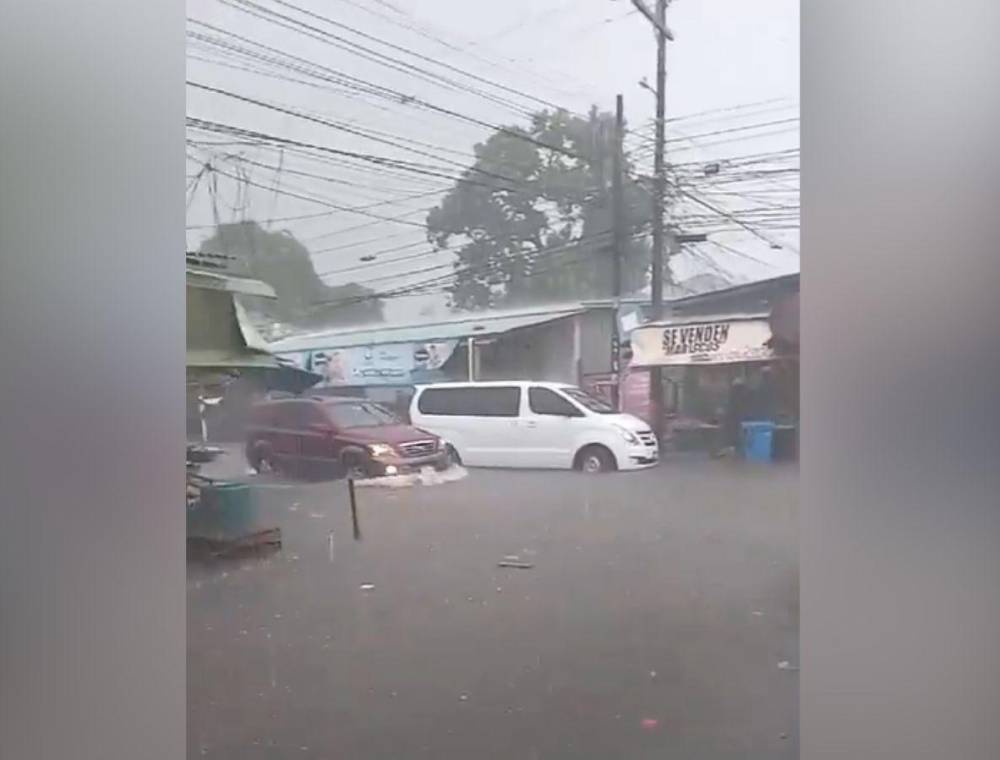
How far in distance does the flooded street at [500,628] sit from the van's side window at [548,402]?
0.35 ft

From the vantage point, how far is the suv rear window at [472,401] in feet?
4.62

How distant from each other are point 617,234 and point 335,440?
59cm

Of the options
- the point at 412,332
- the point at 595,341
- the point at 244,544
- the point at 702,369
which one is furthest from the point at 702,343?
the point at 244,544

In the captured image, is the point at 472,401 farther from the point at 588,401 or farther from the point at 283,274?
the point at 283,274

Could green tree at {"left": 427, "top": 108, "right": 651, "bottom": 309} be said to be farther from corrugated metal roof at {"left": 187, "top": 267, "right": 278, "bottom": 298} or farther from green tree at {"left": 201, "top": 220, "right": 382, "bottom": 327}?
corrugated metal roof at {"left": 187, "top": 267, "right": 278, "bottom": 298}

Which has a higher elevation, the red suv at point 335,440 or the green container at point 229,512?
the red suv at point 335,440

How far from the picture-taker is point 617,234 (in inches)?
55.3

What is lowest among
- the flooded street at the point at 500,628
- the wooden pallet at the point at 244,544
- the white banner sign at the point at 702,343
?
the flooded street at the point at 500,628

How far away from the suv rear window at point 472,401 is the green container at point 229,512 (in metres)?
0.33

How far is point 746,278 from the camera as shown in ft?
4.53

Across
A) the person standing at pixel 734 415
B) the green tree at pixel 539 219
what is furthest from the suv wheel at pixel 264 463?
the person standing at pixel 734 415

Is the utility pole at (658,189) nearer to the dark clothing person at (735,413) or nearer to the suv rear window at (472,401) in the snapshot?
→ the dark clothing person at (735,413)
